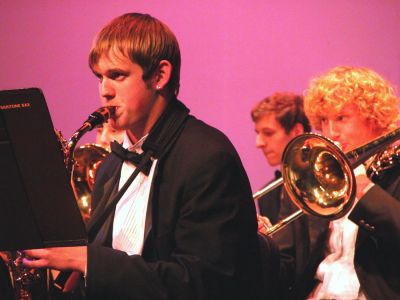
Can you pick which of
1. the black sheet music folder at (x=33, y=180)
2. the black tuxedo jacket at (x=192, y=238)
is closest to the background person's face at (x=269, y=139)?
the black tuxedo jacket at (x=192, y=238)

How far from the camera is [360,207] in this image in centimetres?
271

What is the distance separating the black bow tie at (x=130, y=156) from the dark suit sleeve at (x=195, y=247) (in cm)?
12

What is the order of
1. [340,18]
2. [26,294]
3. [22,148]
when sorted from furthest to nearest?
[340,18], [26,294], [22,148]

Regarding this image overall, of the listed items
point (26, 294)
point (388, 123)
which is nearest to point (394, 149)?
point (388, 123)

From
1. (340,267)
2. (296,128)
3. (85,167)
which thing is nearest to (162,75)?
(340,267)

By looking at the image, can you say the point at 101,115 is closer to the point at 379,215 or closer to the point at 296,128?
the point at 379,215

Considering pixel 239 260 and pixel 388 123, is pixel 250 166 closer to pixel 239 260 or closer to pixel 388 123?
pixel 388 123

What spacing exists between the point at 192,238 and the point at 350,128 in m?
1.35

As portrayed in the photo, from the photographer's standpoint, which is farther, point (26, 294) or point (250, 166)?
point (250, 166)

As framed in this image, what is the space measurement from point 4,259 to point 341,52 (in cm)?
260

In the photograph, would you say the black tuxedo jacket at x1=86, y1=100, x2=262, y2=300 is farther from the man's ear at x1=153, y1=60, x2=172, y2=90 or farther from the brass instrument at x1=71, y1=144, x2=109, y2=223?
the brass instrument at x1=71, y1=144, x2=109, y2=223

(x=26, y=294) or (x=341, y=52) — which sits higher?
(x=341, y=52)

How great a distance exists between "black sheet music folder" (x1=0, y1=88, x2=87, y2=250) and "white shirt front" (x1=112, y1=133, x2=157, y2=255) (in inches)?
12.8

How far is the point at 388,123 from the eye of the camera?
3141 mm
